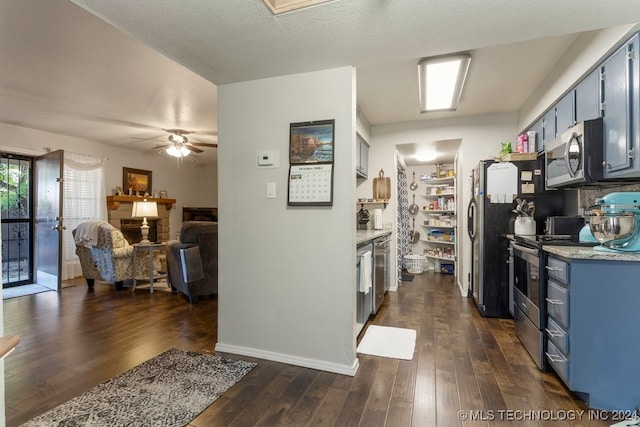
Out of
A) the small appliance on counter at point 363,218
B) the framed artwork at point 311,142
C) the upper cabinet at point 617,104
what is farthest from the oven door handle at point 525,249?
the small appliance on counter at point 363,218

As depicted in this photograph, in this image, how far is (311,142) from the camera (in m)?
2.27

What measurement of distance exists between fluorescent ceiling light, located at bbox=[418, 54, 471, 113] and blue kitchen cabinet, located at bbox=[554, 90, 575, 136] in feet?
2.76

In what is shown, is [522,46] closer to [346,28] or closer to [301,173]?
[346,28]

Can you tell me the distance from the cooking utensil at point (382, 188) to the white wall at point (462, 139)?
75 millimetres

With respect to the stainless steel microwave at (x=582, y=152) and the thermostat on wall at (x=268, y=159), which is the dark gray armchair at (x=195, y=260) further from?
the stainless steel microwave at (x=582, y=152)

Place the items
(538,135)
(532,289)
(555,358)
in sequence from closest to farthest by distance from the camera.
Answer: (555,358)
(532,289)
(538,135)

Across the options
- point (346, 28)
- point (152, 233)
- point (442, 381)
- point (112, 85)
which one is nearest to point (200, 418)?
point (442, 381)

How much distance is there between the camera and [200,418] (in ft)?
5.53

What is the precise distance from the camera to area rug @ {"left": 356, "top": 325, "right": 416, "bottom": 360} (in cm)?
247

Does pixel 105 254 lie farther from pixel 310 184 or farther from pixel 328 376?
pixel 328 376

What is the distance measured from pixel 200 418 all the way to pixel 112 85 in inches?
132

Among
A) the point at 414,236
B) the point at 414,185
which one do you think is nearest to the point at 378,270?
the point at 414,236

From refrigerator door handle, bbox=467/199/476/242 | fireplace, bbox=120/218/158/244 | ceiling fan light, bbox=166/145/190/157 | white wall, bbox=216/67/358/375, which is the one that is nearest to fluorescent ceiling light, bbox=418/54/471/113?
white wall, bbox=216/67/358/375

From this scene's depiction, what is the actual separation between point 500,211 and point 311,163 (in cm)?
226
